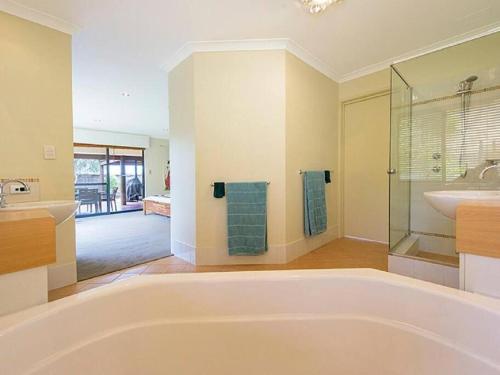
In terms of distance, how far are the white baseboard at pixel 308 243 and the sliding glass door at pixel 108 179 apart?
549 centimetres

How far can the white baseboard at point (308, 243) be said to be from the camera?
2492 millimetres

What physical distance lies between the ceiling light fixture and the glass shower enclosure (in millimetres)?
998

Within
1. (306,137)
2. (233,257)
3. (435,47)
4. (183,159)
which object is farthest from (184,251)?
(435,47)

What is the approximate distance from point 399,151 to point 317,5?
161cm

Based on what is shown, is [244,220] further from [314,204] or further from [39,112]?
[39,112]

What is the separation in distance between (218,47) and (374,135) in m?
2.14

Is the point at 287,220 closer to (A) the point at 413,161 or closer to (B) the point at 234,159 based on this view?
(B) the point at 234,159

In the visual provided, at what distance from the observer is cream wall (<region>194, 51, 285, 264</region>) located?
2.33 metres

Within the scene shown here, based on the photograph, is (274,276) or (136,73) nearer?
(274,276)

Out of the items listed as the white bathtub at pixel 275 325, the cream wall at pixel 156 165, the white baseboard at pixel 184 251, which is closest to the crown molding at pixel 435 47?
the white bathtub at pixel 275 325

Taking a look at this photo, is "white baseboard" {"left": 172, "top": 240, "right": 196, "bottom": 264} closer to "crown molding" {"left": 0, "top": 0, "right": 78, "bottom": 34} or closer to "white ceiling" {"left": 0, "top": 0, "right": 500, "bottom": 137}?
"white ceiling" {"left": 0, "top": 0, "right": 500, "bottom": 137}

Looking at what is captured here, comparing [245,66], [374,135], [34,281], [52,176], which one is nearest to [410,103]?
[374,135]

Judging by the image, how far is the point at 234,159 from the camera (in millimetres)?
2373

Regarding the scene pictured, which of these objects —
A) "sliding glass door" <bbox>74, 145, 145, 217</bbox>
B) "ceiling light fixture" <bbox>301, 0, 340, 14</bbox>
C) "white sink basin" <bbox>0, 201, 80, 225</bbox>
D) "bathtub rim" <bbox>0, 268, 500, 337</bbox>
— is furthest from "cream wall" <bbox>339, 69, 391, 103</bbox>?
"sliding glass door" <bbox>74, 145, 145, 217</bbox>
